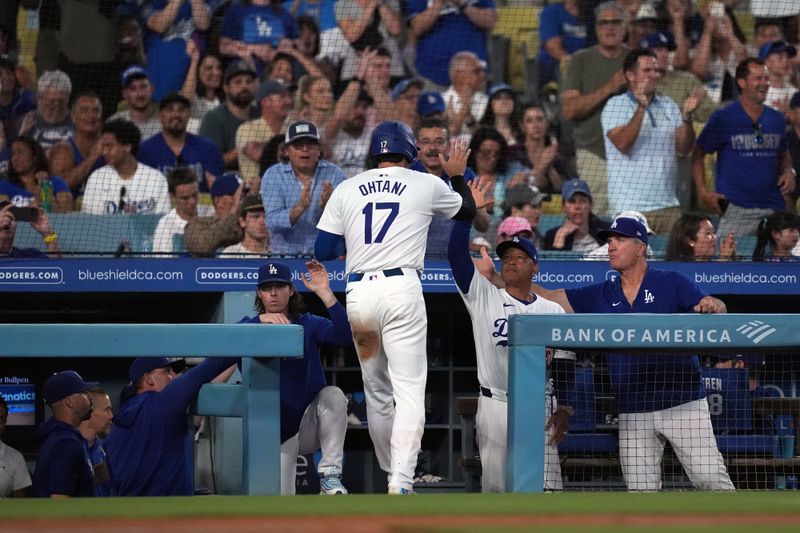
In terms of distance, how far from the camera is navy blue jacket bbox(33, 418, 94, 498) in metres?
5.35

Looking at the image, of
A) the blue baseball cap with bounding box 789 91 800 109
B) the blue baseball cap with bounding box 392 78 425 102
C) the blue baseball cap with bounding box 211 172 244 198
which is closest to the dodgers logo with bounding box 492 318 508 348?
the blue baseball cap with bounding box 211 172 244 198

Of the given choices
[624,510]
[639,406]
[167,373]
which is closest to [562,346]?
[639,406]

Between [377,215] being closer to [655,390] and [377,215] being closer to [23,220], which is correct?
[655,390]

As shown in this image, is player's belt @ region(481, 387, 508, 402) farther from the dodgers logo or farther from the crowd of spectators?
the crowd of spectators

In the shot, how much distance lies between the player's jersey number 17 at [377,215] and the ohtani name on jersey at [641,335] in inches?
36.0

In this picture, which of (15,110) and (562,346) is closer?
(562,346)

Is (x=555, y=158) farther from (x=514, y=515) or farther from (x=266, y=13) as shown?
(x=514, y=515)

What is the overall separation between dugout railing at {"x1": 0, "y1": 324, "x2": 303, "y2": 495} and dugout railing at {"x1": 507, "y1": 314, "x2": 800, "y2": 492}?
0.91m

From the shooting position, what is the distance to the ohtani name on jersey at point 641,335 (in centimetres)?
502

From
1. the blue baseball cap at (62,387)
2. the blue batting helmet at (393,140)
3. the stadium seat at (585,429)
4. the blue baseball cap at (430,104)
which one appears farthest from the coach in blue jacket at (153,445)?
the blue baseball cap at (430,104)

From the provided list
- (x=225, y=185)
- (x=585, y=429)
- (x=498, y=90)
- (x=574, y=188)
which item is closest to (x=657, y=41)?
(x=498, y=90)

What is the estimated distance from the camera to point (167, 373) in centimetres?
609

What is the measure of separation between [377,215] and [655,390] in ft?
5.03

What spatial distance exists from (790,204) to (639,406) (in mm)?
4359
